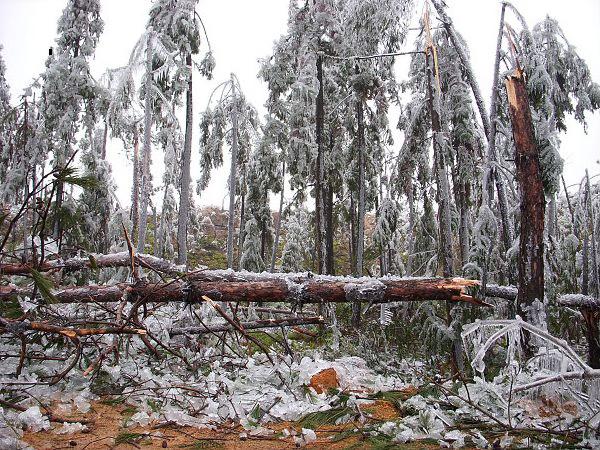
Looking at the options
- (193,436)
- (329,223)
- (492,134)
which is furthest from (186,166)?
(193,436)

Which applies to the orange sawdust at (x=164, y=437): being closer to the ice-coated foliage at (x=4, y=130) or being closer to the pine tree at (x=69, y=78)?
the pine tree at (x=69, y=78)

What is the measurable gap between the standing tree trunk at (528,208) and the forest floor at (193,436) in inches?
96.0

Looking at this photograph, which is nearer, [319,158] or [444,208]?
[444,208]

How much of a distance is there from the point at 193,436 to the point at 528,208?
4.76m

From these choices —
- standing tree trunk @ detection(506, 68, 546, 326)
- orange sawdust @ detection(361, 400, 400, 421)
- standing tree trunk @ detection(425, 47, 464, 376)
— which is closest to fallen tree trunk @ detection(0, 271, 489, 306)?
standing tree trunk @ detection(506, 68, 546, 326)

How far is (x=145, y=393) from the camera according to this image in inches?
188

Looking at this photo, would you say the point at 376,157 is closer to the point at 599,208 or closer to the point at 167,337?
the point at 599,208

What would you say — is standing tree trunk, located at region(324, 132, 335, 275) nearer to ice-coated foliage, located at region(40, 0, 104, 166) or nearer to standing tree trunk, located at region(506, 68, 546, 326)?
ice-coated foliage, located at region(40, 0, 104, 166)

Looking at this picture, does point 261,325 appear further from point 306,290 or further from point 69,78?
point 69,78

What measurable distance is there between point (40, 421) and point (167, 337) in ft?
7.20

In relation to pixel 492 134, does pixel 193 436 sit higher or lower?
lower

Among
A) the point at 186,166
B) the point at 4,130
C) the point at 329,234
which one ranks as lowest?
the point at 329,234

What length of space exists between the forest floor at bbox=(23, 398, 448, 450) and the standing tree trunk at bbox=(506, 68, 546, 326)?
2.44 meters

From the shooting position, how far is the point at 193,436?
12.2 ft
